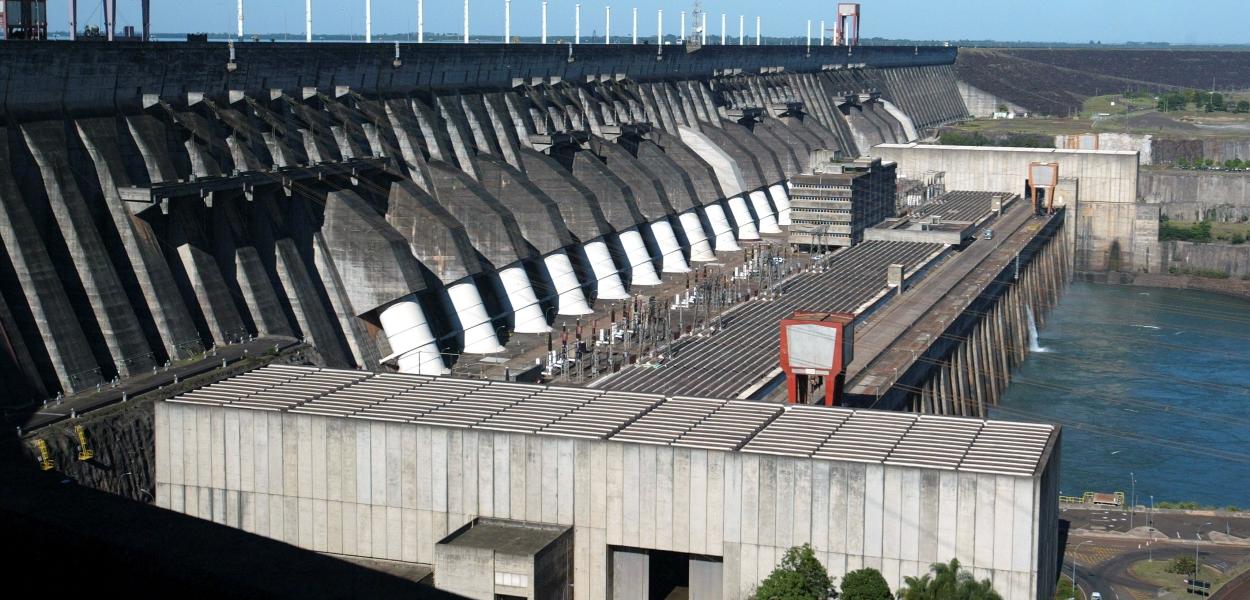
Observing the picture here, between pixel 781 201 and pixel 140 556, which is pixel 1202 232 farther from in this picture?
pixel 140 556

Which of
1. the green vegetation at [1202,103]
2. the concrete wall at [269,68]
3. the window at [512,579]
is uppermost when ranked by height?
the concrete wall at [269,68]

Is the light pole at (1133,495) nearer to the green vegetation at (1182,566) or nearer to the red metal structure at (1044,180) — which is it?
the green vegetation at (1182,566)

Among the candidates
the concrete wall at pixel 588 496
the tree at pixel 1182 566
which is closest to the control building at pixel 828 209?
the tree at pixel 1182 566

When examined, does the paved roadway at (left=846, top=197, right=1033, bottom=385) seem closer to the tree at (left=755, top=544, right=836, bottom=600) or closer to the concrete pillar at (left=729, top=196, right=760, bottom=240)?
the concrete pillar at (left=729, top=196, right=760, bottom=240)

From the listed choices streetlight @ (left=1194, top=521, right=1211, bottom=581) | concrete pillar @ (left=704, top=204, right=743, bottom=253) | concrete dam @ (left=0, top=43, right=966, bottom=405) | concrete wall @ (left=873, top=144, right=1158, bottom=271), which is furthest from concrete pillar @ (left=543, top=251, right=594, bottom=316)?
concrete wall @ (left=873, top=144, right=1158, bottom=271)

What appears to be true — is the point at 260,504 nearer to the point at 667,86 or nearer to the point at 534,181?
the point at 534,181

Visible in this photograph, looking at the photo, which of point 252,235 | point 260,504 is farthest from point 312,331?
point 260,504
